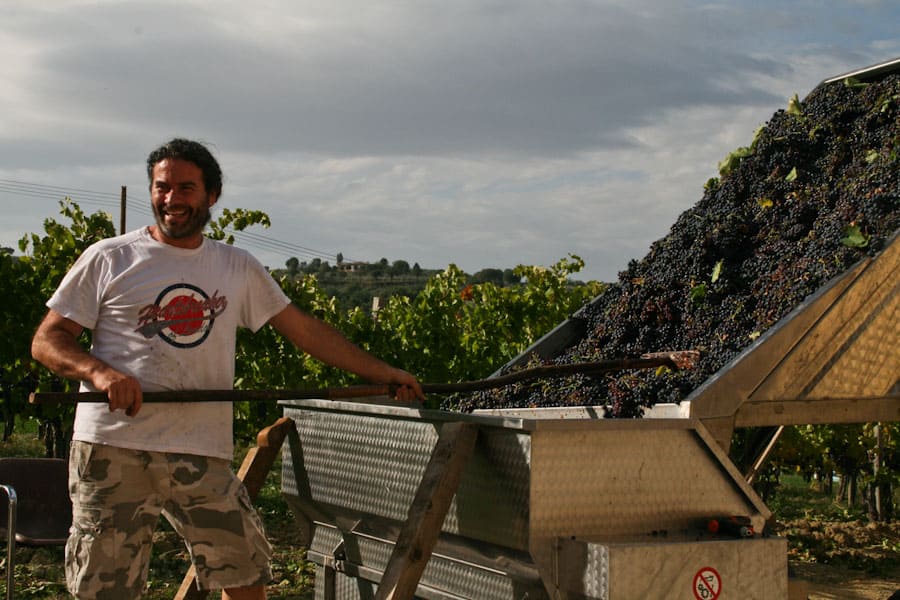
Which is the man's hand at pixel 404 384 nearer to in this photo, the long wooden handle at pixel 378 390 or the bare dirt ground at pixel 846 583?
the long wooden handle at pixel 378 390

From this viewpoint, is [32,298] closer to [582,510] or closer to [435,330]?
[435,330]

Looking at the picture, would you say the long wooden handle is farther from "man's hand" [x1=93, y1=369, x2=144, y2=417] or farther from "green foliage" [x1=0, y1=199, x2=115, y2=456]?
"green foliage" [x1=0, y1=199, x2=115, y2=456]

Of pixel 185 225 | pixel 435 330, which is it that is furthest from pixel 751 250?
pixel 435 330

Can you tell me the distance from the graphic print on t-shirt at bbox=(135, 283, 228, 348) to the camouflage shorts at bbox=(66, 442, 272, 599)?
374 millimetres

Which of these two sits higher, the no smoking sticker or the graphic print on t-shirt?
the graphic print on t-shirt

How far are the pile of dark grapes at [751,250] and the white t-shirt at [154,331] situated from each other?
156 centimetres

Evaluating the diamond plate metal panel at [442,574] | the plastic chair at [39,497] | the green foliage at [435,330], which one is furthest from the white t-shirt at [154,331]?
the green foliage at [435,330]

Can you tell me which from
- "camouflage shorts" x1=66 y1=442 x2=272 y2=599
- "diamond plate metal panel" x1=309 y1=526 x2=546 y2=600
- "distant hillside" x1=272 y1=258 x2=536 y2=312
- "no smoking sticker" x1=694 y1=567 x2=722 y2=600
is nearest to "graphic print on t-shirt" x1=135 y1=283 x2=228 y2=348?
"camouflage shorts" x1=66 y1=442 x2=272 y2=599

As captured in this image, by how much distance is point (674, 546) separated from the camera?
3.17 m

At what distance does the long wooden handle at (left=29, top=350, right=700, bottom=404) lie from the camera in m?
3.19

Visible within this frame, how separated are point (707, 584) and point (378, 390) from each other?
1.22 metres

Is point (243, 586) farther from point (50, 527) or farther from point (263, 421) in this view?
point (263, 421)

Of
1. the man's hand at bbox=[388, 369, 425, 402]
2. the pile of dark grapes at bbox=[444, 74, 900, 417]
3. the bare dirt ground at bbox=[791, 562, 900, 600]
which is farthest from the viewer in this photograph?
the bare dirt ground at bbox=[791, 562, 900, 600]

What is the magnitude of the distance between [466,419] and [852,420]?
1715 millimetres
